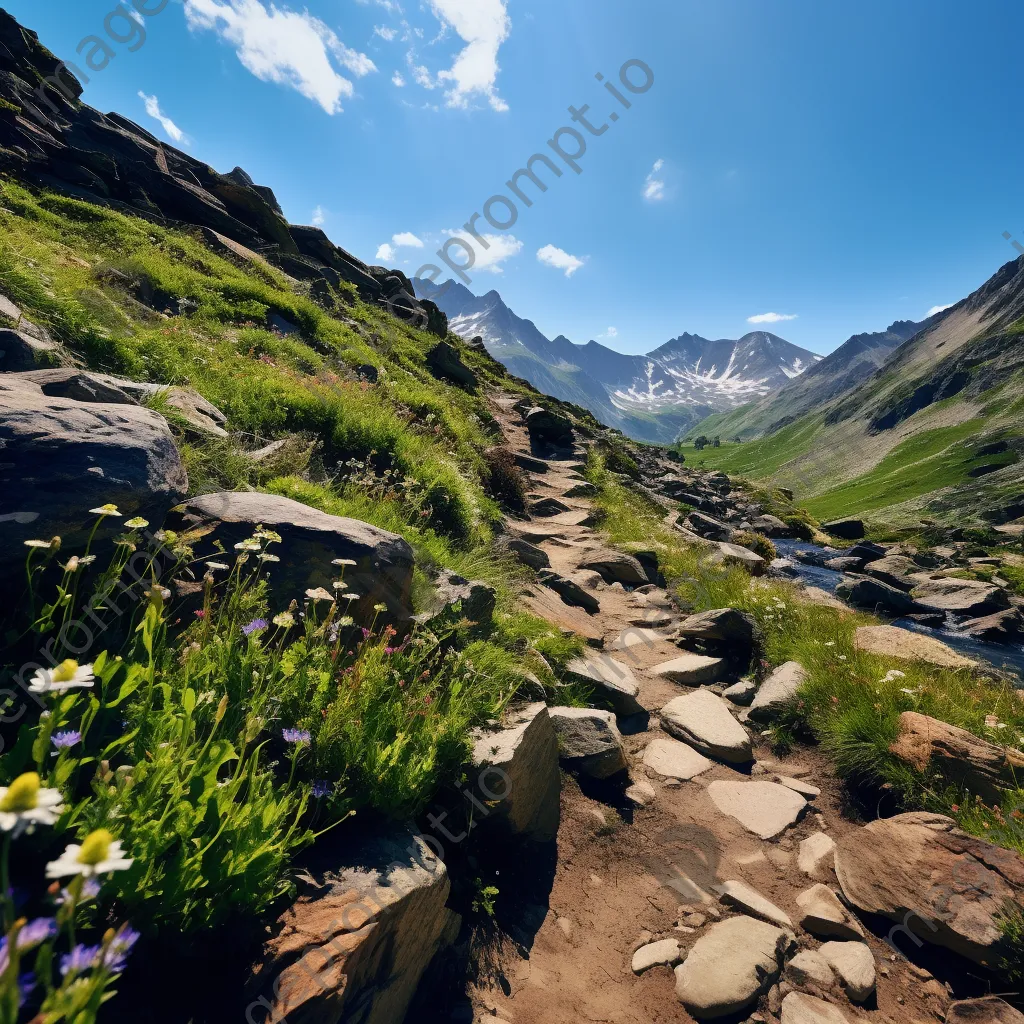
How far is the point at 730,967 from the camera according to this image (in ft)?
10.9

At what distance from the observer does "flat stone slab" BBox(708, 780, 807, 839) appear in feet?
16.1

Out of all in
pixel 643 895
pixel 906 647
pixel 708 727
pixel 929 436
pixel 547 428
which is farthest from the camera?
pixel 929 436

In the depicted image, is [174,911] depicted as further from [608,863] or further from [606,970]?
[608,863]

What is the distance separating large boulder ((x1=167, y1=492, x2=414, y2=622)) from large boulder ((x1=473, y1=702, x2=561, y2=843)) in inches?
52.9

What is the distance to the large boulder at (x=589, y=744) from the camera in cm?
508

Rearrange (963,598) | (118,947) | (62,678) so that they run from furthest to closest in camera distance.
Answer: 1. (963,598)
2. (62,678)
3. (118,947)

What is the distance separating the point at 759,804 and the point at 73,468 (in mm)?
6407

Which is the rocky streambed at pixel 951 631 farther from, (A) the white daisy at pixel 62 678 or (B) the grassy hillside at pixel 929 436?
(B) the grassy hillside at pixel 929 436

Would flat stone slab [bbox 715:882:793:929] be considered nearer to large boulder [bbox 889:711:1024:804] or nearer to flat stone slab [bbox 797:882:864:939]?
flat stone slab [bbox 797:882:864:939]

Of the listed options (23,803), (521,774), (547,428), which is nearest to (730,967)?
(521,774)

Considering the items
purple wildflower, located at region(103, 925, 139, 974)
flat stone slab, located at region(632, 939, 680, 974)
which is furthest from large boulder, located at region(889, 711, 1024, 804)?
purple wildflower, located at region(103, 925, 139, 974)

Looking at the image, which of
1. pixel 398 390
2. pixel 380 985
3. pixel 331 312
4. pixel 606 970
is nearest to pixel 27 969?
pixel 380 985

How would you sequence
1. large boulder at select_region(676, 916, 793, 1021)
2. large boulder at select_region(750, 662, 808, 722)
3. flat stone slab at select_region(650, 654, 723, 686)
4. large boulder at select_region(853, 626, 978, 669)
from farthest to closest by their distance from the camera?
flat stone slab at select_region(650, 654, 723, 686)
large boulder at select_region(853, 626, 978, 669)
large boulder at select_region(750, 662, 808, 722)
large boulder at select_region(676, 916, 793, 1021)

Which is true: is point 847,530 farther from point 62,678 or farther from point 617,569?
point 62,678
